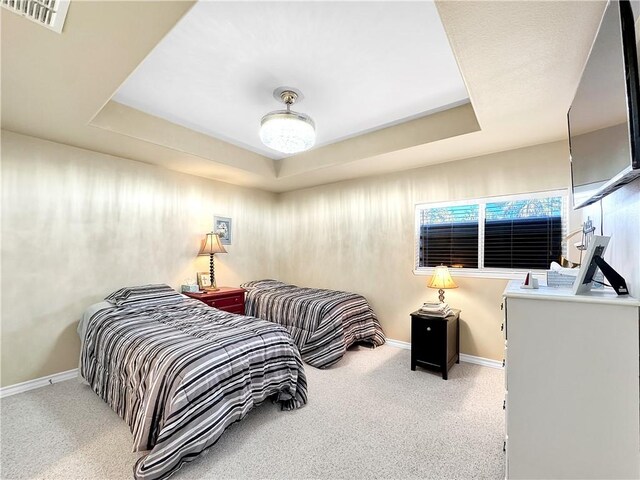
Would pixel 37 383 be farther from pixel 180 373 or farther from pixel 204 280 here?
pixel 180 373

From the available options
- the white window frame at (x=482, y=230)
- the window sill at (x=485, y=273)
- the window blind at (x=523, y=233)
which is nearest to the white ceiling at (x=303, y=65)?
the white window frame at (x=482, y=230)

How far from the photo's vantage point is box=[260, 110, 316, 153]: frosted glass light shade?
95.6 inches

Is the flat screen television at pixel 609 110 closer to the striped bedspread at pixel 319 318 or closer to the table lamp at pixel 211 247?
the striped bedspread at pixel 319 318

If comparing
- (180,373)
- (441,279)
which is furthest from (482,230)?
(180,373)

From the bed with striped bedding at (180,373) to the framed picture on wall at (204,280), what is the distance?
1.18 metres

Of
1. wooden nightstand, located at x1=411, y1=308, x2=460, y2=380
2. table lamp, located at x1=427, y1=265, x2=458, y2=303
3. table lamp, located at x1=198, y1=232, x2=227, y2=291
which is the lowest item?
wooden nightstand, located at x1=411, y1=308, x2=460, y2=380

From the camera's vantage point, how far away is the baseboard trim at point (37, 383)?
264 centimetres

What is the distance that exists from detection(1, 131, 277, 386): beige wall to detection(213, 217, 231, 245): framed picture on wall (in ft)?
0.74

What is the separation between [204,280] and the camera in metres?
4.18

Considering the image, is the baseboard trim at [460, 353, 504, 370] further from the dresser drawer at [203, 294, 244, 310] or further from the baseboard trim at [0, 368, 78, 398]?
the baseboard trim at [0, 368, 78, 398]

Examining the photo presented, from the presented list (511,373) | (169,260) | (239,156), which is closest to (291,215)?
(239,156)

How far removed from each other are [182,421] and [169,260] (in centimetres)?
257

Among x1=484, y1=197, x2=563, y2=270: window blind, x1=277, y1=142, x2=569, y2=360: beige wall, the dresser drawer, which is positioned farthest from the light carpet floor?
the dresser drawer

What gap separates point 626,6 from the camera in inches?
44.0
